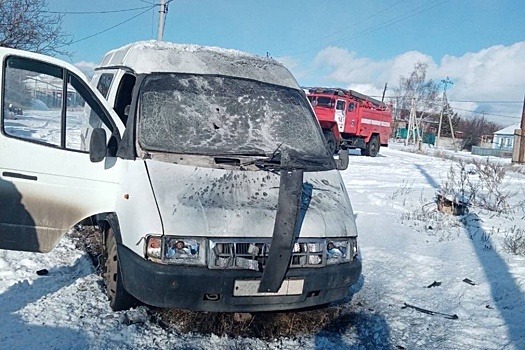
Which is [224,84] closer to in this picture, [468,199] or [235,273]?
[235,273]

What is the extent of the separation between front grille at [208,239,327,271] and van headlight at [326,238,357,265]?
24cm

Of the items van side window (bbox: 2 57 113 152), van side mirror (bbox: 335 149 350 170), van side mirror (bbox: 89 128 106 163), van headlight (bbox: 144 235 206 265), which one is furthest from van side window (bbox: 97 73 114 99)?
van side mirror (bbox: 335 149 350 170)

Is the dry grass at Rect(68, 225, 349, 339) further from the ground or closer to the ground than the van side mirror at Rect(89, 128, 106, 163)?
closer to the ground

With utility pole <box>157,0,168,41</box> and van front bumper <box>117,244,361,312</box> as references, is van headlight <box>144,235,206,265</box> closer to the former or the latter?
van front bumper <box>117,244,361,312</box>

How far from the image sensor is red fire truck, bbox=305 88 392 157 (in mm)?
19703

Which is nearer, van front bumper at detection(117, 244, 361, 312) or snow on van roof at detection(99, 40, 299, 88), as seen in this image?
van front bumper at detection(117, 244, 361, 312)

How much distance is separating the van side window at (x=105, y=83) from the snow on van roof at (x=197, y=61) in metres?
0.14

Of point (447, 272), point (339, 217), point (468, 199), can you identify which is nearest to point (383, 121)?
point (468, 199)

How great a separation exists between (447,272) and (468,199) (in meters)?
3.74

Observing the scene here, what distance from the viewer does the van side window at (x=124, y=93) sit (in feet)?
14.5

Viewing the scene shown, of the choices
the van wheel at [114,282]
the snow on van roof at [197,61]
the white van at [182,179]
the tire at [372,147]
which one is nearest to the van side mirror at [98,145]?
the white van at [182,179]

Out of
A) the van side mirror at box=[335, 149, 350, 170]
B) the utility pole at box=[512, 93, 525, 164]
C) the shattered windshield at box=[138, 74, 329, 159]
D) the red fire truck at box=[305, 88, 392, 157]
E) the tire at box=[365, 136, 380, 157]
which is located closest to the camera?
the shattered windshield at box=[138, 74, 329, 159]

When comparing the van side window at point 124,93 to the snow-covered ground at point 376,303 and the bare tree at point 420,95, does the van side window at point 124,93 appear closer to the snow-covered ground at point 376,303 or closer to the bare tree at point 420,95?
the snow-covered ground at point 376,303

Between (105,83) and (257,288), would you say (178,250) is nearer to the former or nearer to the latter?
(257,288)
